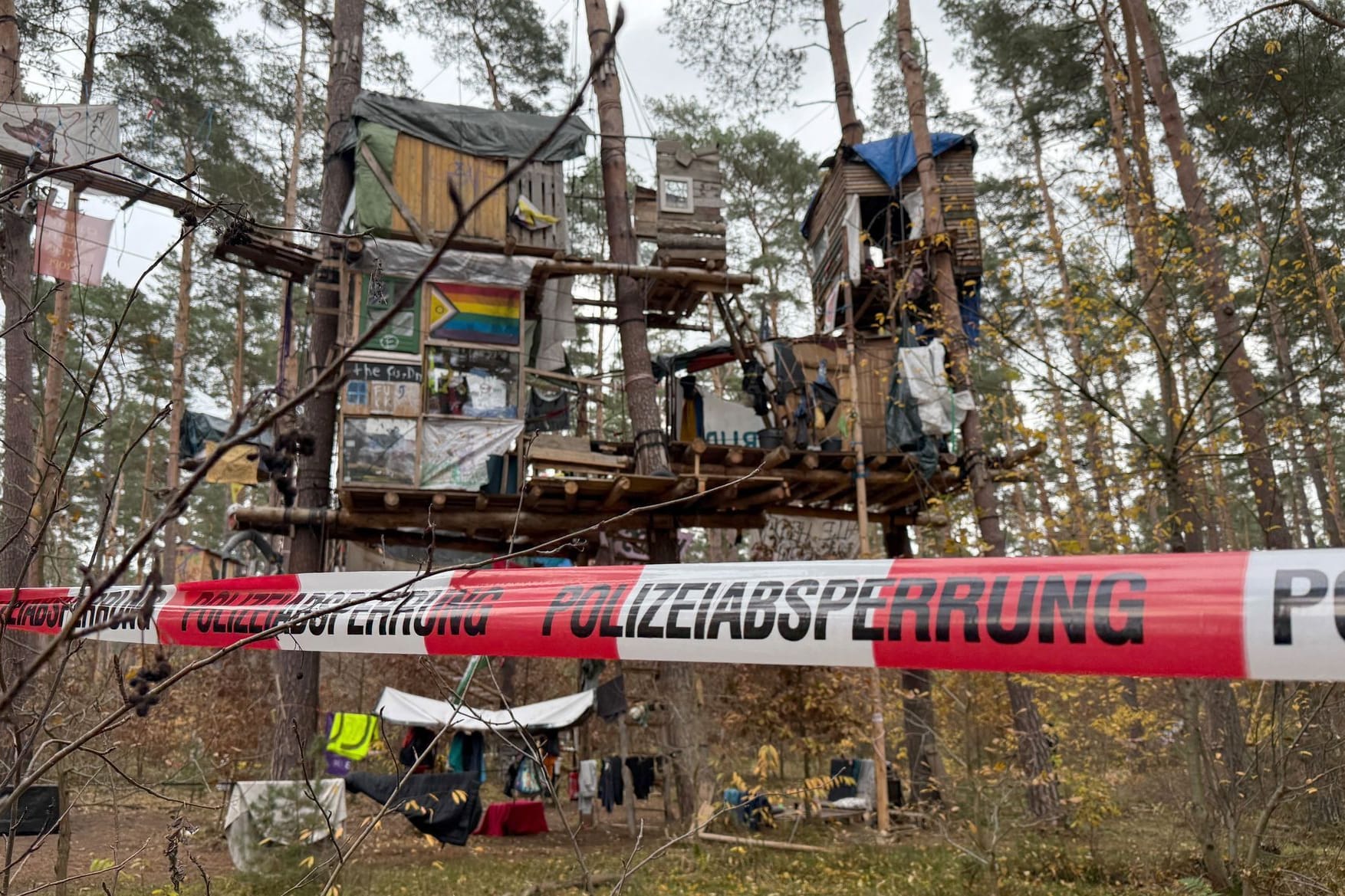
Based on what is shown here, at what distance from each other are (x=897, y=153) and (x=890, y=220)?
5.98 feet

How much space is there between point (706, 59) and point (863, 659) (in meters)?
15.2

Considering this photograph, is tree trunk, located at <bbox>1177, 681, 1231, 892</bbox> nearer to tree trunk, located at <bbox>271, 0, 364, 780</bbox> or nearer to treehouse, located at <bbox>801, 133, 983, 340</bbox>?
treehouse, located at <bbox>801, 133, 983, 340</bbox>

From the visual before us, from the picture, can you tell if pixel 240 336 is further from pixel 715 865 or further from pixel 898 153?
pixel 715 865

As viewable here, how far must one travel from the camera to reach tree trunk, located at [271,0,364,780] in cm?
1095

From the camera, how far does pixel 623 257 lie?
12883mm

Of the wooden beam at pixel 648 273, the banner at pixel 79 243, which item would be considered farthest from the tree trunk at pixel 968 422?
the banner at pixel 79 243

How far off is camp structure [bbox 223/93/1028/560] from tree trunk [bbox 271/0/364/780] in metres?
0.38

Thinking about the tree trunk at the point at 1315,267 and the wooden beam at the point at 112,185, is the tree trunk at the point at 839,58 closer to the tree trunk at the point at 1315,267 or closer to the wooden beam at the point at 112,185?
the tree trunk at the point at 1315,267

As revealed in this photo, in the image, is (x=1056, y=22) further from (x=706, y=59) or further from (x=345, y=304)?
(x=345, y=304)

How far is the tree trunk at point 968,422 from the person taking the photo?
33.7 feet

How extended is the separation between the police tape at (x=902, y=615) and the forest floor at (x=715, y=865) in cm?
378

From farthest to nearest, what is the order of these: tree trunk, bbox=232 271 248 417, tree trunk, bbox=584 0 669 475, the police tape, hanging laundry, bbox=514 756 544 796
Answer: tree trunk, bbox=232 271 248 417
hanging laundry, bbox=514 756 544 796
tree trunk, bbox=584 0 669 475
the police tape

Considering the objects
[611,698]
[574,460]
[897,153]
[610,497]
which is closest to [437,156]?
[574,460]

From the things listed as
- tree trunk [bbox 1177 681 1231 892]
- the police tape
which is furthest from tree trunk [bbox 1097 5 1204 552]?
the police tape
